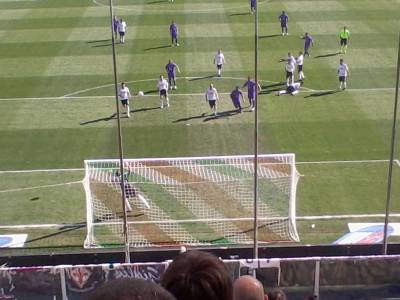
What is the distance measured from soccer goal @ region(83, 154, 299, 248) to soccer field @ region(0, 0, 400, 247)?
609mm

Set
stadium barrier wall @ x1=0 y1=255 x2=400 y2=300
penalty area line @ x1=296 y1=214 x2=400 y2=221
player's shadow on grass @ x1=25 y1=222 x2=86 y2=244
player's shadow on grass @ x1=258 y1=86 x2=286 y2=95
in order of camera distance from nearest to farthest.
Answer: stadium barrier wall @ x1=0 y1=255 x2=400 y2=300 → player's shadow on grass @ x1=25 y1=222 x2=86 y2=244 → penalty area line @ x1=296 y1=214 x2=400 y2=221 → player's shadow on grass @ x1=258 y1=86 x2=286 y2=95

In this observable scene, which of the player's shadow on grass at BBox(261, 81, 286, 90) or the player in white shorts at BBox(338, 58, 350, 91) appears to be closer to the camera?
the player in white shorts at BBox(338, 58, 350, 91)

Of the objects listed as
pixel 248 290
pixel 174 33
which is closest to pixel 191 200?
pixel 248 290

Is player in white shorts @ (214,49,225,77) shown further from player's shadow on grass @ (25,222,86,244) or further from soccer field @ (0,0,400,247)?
player's shadow on grass @ (25,222,86,244)

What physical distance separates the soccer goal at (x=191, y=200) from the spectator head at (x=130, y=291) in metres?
12.9

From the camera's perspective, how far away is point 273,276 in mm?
10414

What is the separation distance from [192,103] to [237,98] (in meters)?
1.88

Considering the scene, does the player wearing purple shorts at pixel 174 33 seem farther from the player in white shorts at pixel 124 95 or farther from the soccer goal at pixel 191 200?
the soccer goal at pixel 191 200

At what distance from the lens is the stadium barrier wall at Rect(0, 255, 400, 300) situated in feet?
33.4

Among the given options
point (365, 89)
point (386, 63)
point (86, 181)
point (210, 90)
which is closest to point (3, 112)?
point (210, 90)

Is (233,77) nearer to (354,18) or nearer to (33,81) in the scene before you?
(33,81)

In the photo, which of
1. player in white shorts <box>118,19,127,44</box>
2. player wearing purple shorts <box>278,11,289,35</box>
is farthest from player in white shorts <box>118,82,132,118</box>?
player wearing purple shorts <box>278,11,289,35</box>

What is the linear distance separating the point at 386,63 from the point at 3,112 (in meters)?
14.0

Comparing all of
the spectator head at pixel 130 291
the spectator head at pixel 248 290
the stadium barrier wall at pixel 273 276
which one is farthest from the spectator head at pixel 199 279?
the stadium barrier wall at pixel 273 276
